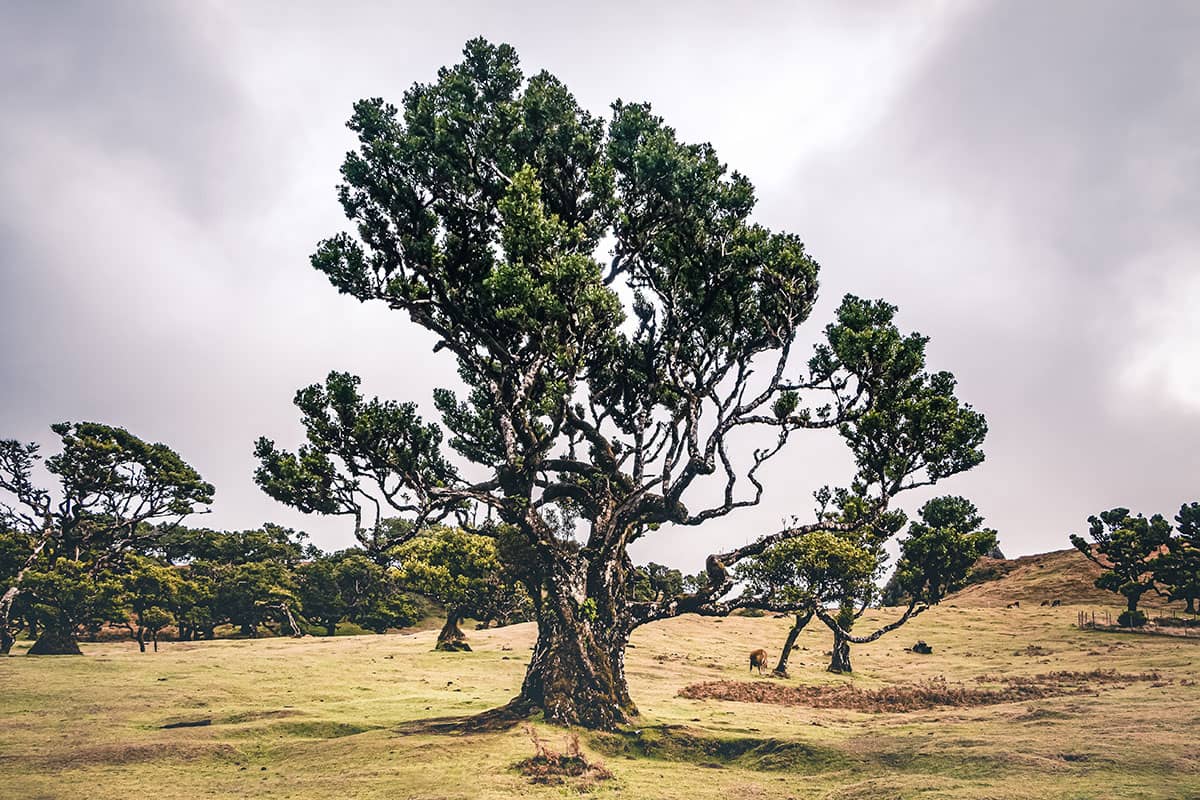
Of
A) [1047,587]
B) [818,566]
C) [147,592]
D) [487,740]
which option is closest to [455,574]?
[818,566]

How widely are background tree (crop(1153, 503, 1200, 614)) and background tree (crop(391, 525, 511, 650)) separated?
74863 millimetres

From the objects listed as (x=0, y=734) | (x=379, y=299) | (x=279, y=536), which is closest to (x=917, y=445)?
(x=379, y=299)

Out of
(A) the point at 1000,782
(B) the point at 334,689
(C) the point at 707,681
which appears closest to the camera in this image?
(A) the point at 1000,782

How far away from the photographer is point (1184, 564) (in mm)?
77688

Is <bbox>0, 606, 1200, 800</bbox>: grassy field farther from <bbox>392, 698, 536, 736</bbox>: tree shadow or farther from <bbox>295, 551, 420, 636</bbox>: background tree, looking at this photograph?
<bbox>295, 551, 420, 636</bbox>: background tree

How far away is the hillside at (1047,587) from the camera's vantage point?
10238 centimetres

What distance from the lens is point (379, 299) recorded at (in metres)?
27.3

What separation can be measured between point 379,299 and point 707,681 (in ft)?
109

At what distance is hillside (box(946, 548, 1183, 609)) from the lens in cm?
10238

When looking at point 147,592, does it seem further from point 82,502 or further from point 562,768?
point 562,768

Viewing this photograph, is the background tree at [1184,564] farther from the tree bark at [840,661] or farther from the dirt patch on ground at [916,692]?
the tree bark at [840,661]

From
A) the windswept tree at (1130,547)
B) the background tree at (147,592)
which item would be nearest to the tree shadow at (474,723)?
the background tree at (147,592)

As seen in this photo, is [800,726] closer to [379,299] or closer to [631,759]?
[631,759]

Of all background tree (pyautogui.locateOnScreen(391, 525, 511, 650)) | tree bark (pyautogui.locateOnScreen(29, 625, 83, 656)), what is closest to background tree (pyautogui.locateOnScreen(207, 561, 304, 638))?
tree bark (pyautogui.locateOnScreen(29, 625, 83, 656))
